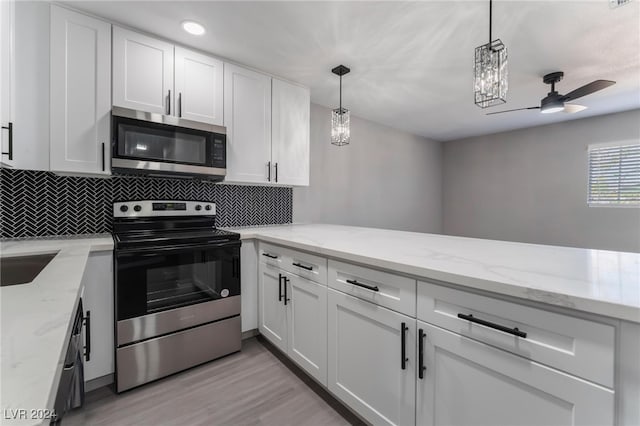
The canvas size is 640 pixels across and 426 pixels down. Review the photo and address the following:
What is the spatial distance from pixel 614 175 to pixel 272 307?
15.9ft

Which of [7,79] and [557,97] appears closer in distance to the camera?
[7,79]

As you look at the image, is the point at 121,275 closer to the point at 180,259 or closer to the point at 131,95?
the point at 180,259

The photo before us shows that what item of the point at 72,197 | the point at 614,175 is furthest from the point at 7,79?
the point at 614,175

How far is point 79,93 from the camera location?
1.76 metres

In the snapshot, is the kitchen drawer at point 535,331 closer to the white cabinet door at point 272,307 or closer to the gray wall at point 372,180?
the white cabinet door at point 272,307

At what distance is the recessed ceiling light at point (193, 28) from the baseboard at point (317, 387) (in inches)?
95.5

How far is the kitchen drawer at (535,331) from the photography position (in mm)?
753

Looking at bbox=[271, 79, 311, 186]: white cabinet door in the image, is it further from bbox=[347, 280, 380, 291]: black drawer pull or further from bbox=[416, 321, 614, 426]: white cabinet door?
bbox=[416, 321, 614, 426]: white cabinet door

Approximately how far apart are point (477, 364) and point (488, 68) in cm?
144

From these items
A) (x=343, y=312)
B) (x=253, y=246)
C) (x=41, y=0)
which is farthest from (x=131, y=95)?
(x=343, y=312)

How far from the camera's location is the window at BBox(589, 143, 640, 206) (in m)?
3.68

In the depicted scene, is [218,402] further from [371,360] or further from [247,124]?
[247,124]

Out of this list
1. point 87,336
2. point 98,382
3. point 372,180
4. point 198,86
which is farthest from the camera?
point 372,180

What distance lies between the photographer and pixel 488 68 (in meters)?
1.48
